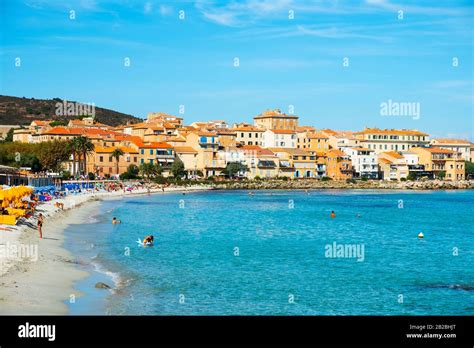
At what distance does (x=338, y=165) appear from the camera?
105875 millimetres

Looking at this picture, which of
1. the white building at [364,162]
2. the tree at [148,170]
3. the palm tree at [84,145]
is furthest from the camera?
the white building at [364,162]

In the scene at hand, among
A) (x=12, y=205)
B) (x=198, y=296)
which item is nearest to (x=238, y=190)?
(x=12, y=205)

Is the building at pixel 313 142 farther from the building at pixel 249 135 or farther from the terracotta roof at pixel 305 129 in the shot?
the building at pixel 249 135

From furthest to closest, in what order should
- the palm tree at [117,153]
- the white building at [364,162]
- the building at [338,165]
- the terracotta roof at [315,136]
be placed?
1. the terracotta roof at [315,136]
2. the white building at [364,162]
3. the building at [338,165]
4. the palm tree at [117,153]

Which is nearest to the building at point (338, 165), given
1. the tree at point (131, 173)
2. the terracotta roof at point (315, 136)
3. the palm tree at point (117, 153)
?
the terracotta roof at point (315, 136)

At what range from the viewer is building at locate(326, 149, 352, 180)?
346ft

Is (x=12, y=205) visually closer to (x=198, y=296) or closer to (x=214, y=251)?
(x=214, y=251)

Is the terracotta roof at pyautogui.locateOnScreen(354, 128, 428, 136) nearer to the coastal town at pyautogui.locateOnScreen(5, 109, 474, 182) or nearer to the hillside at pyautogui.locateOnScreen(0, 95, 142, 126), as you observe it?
the coastal town at pyautogui.locateOnScreen(5, 109, 474, 182)

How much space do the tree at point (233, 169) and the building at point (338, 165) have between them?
1435 cm

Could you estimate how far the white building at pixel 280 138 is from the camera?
355ft

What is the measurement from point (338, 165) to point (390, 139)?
16.1m

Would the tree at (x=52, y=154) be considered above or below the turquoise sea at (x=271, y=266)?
above
